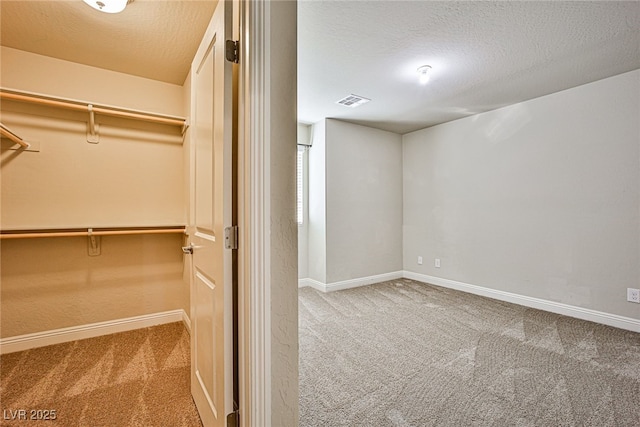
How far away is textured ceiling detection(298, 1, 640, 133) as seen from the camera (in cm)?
192

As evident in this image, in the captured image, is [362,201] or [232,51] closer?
[232,51]

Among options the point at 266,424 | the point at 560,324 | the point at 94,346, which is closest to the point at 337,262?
the point at 560,324

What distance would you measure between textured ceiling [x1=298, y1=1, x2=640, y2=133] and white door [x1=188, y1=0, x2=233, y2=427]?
2.88 feet

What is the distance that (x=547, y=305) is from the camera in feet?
10.6

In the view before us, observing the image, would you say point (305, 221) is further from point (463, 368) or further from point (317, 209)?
point (463, 368)

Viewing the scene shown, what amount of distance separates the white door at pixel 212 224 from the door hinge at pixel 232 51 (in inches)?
1.1

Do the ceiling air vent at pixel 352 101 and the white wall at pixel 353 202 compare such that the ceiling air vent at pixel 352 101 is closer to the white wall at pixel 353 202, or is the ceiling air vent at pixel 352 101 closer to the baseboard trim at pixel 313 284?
the white wall at pixel 353 202

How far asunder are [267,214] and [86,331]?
8.39 ft

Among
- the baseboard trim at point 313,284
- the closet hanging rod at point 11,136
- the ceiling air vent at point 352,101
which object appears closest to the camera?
the closet hanging rod at point 11,136

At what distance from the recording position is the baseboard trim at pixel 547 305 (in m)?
2.76

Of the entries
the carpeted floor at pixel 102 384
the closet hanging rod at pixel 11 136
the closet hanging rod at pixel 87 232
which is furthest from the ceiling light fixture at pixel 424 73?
the closet hanging rod at pixel 11 136

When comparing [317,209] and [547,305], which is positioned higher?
[317,209]

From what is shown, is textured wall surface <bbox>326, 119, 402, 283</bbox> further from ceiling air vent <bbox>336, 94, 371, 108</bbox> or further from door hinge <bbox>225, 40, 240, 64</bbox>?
door hinge <bbox>225, 40, 240, 64</bbox>

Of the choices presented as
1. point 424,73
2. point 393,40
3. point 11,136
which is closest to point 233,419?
point 11,136
